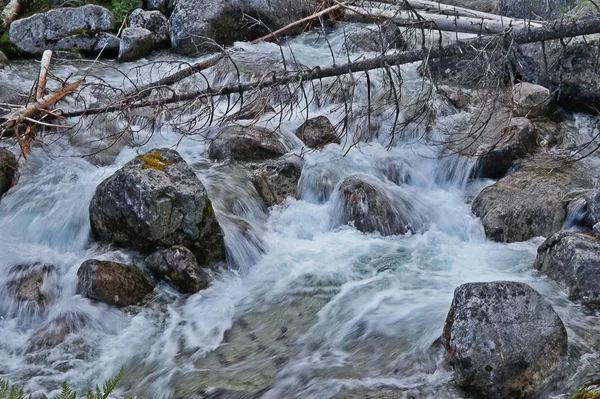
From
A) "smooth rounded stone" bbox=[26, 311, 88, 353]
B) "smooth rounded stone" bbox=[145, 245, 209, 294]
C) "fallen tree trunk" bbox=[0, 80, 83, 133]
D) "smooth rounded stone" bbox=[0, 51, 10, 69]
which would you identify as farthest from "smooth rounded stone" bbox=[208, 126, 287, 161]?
"smooth rounded stone" bbox=[0, 51, 10, 69]

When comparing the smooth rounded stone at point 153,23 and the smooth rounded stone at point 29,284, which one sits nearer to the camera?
the smooth rounded stone at point 29,284

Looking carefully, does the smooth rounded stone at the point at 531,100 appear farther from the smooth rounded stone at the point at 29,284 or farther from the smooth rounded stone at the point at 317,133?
the smooth rounded stone at the point at 29,284

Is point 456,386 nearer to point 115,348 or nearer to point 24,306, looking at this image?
point 115,348

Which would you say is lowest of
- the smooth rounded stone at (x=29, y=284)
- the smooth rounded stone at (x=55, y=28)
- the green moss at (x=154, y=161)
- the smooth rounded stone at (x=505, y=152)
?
the smooth rounded stone at (x=29, y=284)

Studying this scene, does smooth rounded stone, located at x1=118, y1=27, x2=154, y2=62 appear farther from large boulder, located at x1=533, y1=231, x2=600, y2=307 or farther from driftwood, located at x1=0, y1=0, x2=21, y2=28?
large boulder, located at x1=533, y1=231, x2=600, y2=307

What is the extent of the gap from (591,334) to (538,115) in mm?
5310

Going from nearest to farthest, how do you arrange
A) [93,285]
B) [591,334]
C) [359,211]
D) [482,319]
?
[482,319] → [591,334] → [93,285] → [359,211]

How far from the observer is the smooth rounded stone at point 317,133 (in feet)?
30.9

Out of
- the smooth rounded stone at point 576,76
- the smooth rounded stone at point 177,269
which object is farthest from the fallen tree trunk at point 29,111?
the smooth rounded stone at point 576,76

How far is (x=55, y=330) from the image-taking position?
19.1 feet

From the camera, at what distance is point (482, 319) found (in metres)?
4.77

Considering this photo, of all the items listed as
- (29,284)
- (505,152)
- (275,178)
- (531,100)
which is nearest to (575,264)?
(505,152)

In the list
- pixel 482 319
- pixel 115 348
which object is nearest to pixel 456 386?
pixel 482 319

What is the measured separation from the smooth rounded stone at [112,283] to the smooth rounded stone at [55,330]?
0.27 metres
